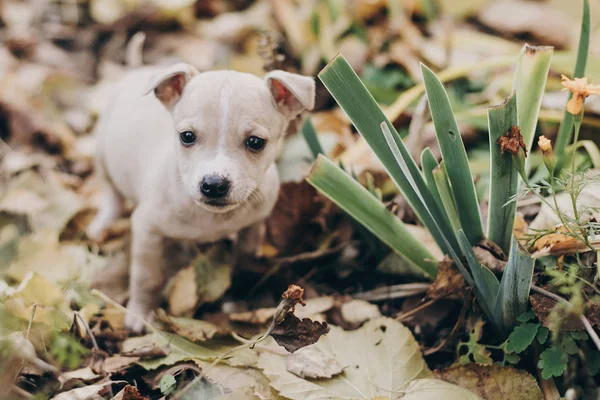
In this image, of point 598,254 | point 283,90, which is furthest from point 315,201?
point 598,254

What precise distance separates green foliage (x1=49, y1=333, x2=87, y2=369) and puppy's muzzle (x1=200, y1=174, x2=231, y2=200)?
0.55 m

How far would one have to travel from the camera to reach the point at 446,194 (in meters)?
1.73

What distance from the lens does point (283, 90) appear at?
193cm

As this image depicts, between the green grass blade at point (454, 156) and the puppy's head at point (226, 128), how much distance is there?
15.0 inches

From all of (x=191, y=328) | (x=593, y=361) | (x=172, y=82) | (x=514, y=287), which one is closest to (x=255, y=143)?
(x=172, y=82)

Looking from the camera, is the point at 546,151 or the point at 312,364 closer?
the point at 546,151

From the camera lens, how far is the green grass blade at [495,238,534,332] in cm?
154

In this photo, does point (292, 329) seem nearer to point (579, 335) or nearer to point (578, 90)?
point (579, 335)

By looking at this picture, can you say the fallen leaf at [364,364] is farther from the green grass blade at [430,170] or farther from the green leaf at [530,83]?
the green leaf at [530,83]

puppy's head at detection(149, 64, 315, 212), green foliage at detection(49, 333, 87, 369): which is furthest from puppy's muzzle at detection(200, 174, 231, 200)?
green foliage at detection(49, 333, 87, 369)

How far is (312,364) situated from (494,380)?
20.1 inches

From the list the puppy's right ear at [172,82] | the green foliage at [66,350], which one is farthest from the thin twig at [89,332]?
the puppy's right ear at [172,82]

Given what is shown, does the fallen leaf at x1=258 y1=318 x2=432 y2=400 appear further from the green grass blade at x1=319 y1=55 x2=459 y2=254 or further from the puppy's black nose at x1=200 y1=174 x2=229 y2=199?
the puppy's black nose at x1=200 y1=174 x2=229 y2=199

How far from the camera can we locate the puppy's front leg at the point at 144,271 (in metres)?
2.11
